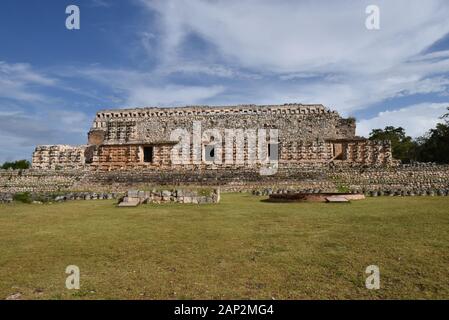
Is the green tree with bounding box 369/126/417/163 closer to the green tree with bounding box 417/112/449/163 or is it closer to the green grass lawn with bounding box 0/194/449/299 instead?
the green tree with bounding box 417/112/449/163

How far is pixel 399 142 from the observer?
52812 millimetres

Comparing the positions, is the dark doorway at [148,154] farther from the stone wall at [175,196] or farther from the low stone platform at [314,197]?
the low stone platform at [314,197]

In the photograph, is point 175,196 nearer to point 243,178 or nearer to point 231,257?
point 243,178

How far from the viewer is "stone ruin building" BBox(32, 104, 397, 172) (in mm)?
28891

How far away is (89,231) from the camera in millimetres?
8727

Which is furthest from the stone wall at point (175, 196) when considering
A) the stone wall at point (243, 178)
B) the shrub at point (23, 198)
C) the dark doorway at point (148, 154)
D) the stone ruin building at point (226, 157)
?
the dark doorway at point (148, 154)

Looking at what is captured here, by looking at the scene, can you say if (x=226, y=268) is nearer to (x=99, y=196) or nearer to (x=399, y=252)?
(x=399, y=252)

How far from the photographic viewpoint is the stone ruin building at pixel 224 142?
28.9 m

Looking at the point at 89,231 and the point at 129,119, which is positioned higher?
the point at 129,119

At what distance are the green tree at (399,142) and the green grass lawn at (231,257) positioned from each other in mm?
44655

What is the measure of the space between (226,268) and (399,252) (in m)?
2.98

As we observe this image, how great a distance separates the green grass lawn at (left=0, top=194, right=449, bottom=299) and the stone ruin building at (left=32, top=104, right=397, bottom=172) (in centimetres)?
1882

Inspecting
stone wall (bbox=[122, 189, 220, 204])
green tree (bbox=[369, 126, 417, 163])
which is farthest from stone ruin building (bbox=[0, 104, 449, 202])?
green tree (bbox=[369, 126, 417, 163])
